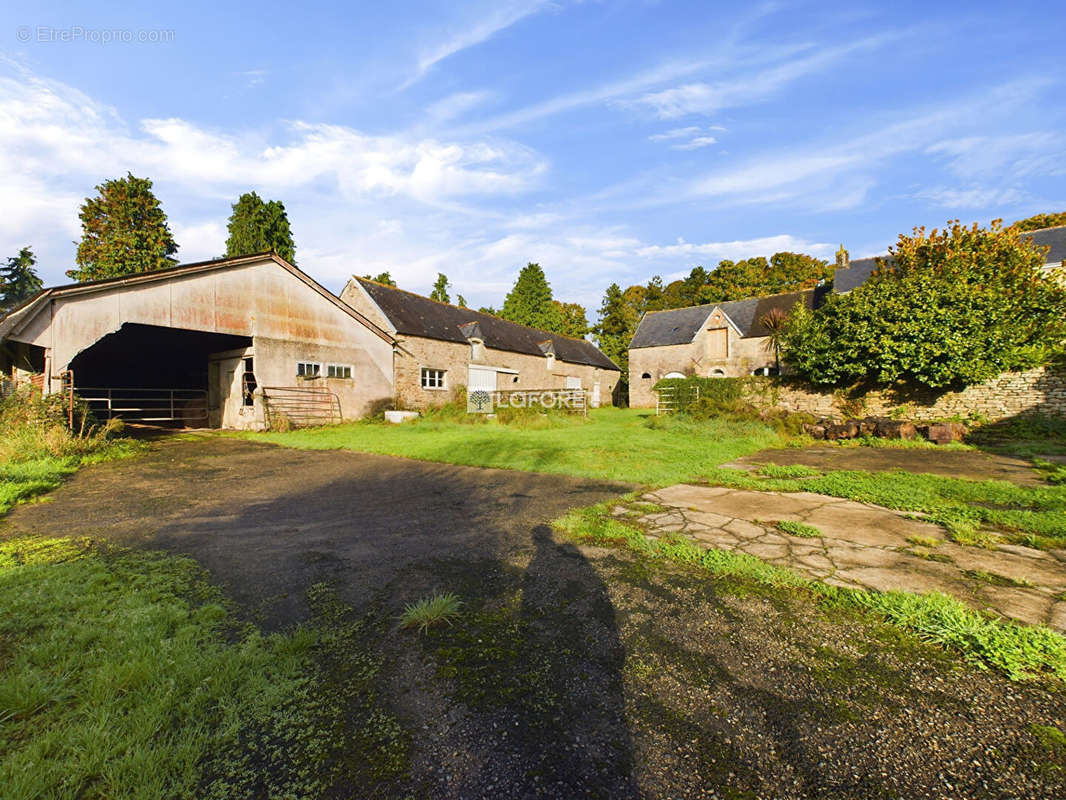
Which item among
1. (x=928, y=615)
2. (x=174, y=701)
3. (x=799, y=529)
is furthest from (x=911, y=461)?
(x=174, y=701)

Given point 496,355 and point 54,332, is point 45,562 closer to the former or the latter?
point 54,332

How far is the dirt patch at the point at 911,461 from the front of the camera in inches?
273

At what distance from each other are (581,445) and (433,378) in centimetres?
1299

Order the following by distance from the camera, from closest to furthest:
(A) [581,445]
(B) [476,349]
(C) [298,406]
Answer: (A) [581,445] < (C) [298,406] < (B) [476,349]

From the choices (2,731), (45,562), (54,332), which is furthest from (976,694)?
(54,332)

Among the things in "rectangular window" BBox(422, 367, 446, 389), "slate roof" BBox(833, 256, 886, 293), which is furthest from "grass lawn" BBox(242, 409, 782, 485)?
"slate roof" BBox(833, 256, 886, 293)

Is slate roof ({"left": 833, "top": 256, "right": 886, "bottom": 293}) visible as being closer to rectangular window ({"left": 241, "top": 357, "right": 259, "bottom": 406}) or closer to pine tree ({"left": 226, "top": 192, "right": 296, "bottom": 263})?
rectangular window ({"left": 241, "top": 357, "right": 259, "bottom": 406})

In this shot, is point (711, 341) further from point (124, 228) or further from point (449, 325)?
point (124, 228)

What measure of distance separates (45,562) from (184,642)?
2328 millimetres

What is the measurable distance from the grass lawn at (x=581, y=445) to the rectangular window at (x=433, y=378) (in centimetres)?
499

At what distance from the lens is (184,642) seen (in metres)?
2.32

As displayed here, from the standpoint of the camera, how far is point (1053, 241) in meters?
18.5

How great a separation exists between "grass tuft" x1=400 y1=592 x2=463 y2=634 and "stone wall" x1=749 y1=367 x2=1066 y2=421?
1602cm

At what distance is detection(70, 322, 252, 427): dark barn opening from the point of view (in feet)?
52.6
